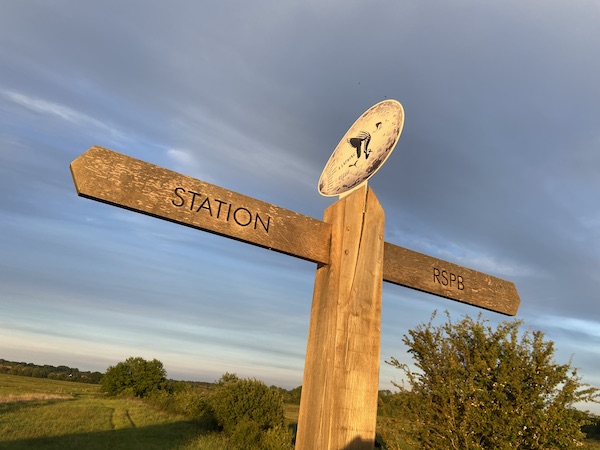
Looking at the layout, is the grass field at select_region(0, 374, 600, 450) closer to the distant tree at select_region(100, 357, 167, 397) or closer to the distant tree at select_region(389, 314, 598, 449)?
the distant tree at select_region(100, 357, 167, 397)

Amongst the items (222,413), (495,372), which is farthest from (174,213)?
(222,413)

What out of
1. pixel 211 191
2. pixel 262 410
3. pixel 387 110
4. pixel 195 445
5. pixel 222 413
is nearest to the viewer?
pixel 211 191

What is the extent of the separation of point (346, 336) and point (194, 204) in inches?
46.6

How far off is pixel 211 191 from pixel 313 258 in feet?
2.54

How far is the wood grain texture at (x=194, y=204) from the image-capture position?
90.4 inches

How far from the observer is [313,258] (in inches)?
108

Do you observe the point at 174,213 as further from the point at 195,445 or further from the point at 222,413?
the point at 222,413

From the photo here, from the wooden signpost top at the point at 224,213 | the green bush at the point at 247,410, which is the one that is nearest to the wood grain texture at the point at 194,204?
the wooden signpost top at the point at 224,213

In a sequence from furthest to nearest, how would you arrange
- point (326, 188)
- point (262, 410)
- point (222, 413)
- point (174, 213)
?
point (222, 413)
point (262, 410)
point (326, 188)
point (174, 213)

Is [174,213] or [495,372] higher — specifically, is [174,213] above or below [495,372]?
above

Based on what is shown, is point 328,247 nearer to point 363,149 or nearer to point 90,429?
point 363,149

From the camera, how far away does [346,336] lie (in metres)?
2.45

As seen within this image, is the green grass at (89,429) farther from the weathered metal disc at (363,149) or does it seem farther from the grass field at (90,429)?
the weathered metal disc at (363,149)

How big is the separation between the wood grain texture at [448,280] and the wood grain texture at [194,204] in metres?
0.59
